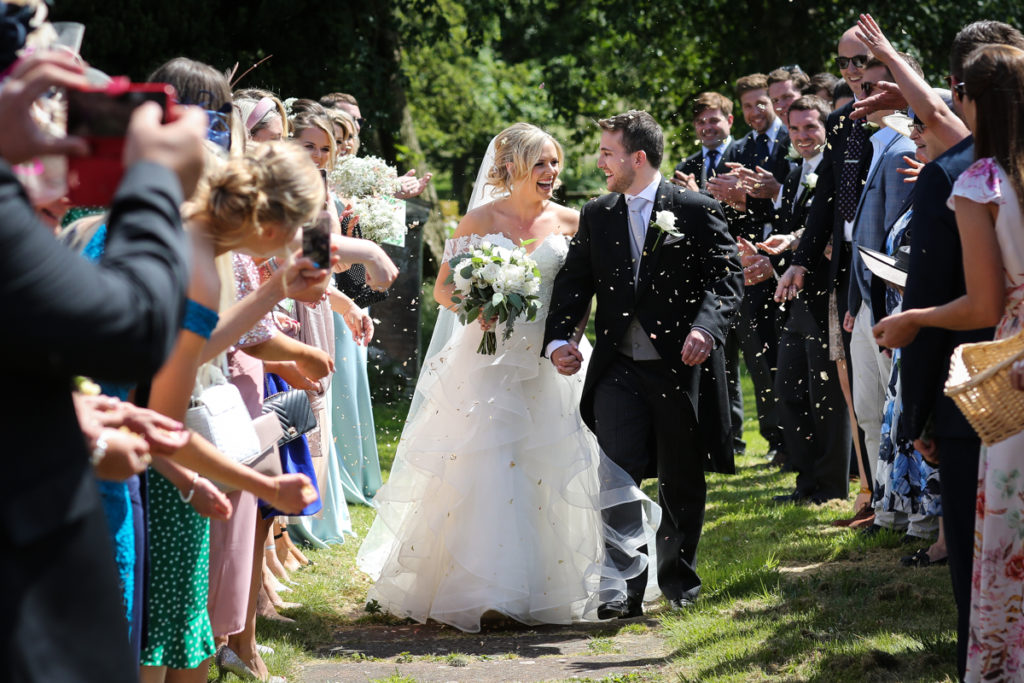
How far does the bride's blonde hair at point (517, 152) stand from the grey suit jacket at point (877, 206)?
5.86 feet

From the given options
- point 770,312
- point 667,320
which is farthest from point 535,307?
point 770,312

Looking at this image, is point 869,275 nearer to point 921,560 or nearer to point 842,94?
point 921,560

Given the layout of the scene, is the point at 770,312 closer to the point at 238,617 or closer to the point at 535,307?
the point at 535,307

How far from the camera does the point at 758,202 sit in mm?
9250

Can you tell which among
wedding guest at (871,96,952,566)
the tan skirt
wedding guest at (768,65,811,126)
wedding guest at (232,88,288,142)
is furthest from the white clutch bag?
wedding guest at (768,65,811,126)

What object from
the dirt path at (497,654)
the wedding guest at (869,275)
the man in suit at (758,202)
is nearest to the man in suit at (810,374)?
the man in suit at (758,202)

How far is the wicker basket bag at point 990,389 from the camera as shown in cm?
336

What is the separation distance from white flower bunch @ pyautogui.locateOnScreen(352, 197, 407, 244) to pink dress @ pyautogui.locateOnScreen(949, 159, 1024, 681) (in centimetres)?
435

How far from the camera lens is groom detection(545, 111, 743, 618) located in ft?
20.0

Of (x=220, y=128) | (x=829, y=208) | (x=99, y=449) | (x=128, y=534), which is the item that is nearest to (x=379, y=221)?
(x=829, y=208)

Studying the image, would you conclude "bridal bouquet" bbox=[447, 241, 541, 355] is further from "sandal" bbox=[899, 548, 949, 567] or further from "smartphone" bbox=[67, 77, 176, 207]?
"smartphone" bbox=[67, 77, 176, 207]

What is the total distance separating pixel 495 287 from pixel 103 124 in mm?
4101

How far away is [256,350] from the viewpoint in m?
3.88

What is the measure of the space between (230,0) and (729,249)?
9.86m
